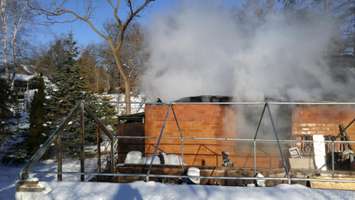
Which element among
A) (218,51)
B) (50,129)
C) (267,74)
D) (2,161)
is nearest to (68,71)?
(50,129)

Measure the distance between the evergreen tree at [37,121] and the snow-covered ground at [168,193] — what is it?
32.1ft

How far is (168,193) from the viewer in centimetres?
368

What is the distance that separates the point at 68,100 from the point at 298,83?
30.5 ft

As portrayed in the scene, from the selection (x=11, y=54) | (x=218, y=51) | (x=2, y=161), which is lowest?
(x=2, y=161)

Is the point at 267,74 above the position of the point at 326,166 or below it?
above

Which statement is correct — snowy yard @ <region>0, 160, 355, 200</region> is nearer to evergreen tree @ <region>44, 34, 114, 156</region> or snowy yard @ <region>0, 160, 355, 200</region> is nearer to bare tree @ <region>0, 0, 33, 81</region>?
evergreen tree @ <region>44, 34, 114, 156</region>

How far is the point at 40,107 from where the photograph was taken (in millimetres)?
13305

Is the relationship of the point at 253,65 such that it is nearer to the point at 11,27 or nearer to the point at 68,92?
the point at 68,92

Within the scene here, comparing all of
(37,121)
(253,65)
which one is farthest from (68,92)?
(253,65)

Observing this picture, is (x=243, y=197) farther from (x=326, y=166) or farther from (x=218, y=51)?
(x=218, y=51)

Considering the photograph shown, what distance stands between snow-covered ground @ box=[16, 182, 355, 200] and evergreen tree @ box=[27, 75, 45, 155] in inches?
386

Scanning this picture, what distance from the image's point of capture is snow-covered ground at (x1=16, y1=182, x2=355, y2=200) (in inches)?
140

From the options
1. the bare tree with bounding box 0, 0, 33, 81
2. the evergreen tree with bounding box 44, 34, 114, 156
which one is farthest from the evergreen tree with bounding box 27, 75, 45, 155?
the bare tree with bounding box 0, 0, 33, 81

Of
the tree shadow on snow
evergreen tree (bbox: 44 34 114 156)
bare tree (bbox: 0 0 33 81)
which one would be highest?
bare tree (bbox: 0 0 33 81)
